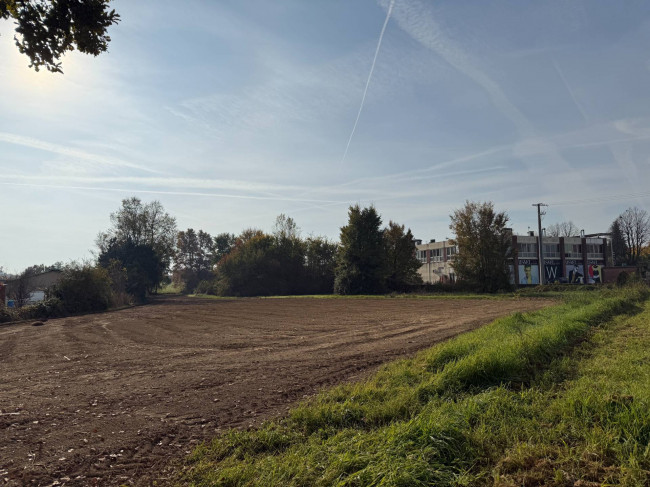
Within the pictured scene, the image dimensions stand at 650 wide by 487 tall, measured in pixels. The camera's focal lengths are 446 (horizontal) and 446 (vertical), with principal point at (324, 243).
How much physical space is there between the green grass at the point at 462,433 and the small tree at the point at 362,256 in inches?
1837

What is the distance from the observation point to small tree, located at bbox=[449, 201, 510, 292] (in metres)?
44.7

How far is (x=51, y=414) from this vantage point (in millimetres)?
6629

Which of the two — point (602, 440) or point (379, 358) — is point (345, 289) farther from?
point (602, 440)

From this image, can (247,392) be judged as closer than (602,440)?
No

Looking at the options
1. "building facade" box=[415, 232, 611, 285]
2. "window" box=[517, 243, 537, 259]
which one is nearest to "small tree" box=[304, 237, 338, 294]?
"building facade" box=[415, 232, 611, 285]

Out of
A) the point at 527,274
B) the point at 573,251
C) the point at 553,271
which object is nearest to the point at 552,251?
the point at 553,271

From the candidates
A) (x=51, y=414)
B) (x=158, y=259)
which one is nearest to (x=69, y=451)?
(x=51, y=414)

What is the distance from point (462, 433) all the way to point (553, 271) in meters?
80.3

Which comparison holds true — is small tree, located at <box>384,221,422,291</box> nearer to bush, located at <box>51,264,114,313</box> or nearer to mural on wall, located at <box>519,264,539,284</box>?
mural on wall, located at <box>519,264,539,284</box>

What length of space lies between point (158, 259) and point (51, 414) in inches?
2315

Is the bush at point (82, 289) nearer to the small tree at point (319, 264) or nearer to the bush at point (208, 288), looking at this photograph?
the small tree at point (319, 264)

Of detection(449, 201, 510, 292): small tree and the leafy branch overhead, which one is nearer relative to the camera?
the leafy branch overhead

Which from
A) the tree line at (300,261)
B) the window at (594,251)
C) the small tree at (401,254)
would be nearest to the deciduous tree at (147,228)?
the tree line at (300,261)

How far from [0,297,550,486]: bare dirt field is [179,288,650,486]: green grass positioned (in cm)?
86
